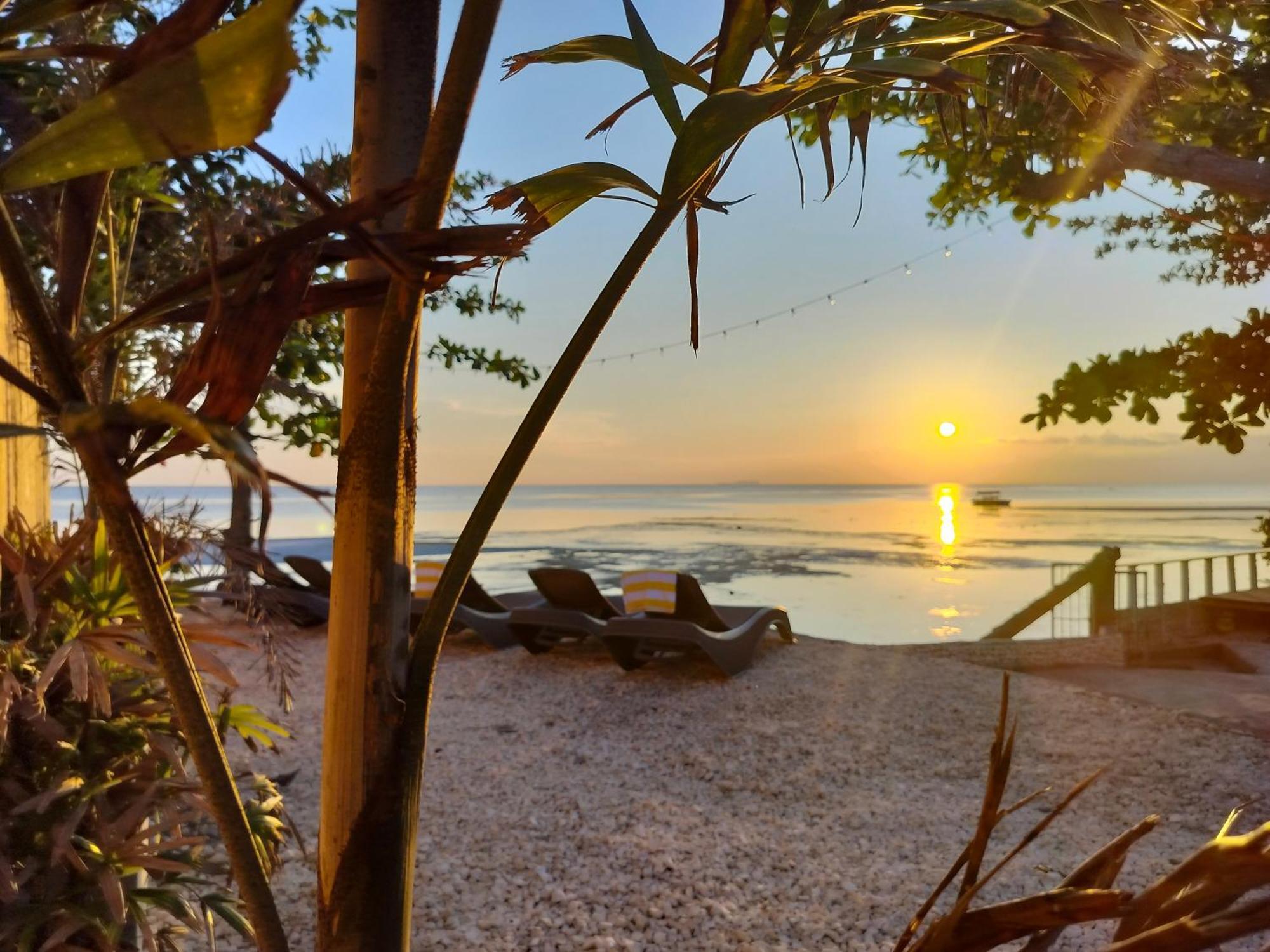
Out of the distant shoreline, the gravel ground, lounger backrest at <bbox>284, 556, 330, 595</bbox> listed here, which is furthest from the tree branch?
the distant shoreline

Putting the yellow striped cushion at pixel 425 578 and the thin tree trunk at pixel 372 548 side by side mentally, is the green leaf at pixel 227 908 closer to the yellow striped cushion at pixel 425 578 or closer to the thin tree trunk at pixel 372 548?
the thin tree trunk at pixel 372 548

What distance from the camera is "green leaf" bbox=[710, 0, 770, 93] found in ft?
2.56

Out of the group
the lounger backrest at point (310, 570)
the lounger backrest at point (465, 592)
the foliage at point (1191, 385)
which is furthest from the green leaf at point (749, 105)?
the lounger backrest at point (310, 570)

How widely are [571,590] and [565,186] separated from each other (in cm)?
546

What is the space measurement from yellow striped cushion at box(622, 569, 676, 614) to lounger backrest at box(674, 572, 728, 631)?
6 cm

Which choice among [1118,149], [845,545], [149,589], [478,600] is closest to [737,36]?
[149,589]

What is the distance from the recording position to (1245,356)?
3553 millimetres

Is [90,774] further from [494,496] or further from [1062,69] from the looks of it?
[1062,69]

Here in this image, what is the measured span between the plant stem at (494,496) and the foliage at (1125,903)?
492 mm

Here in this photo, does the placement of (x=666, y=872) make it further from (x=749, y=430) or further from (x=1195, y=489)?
(x=1195, y=489)

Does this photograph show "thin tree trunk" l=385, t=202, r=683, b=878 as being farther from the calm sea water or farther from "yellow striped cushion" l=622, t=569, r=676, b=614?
"yellow striped cushion" l=622, t=569, r=676, b=614

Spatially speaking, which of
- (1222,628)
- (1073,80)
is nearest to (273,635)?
(1073,80)

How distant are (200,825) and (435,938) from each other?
3.63 ft

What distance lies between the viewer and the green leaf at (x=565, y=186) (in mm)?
881
